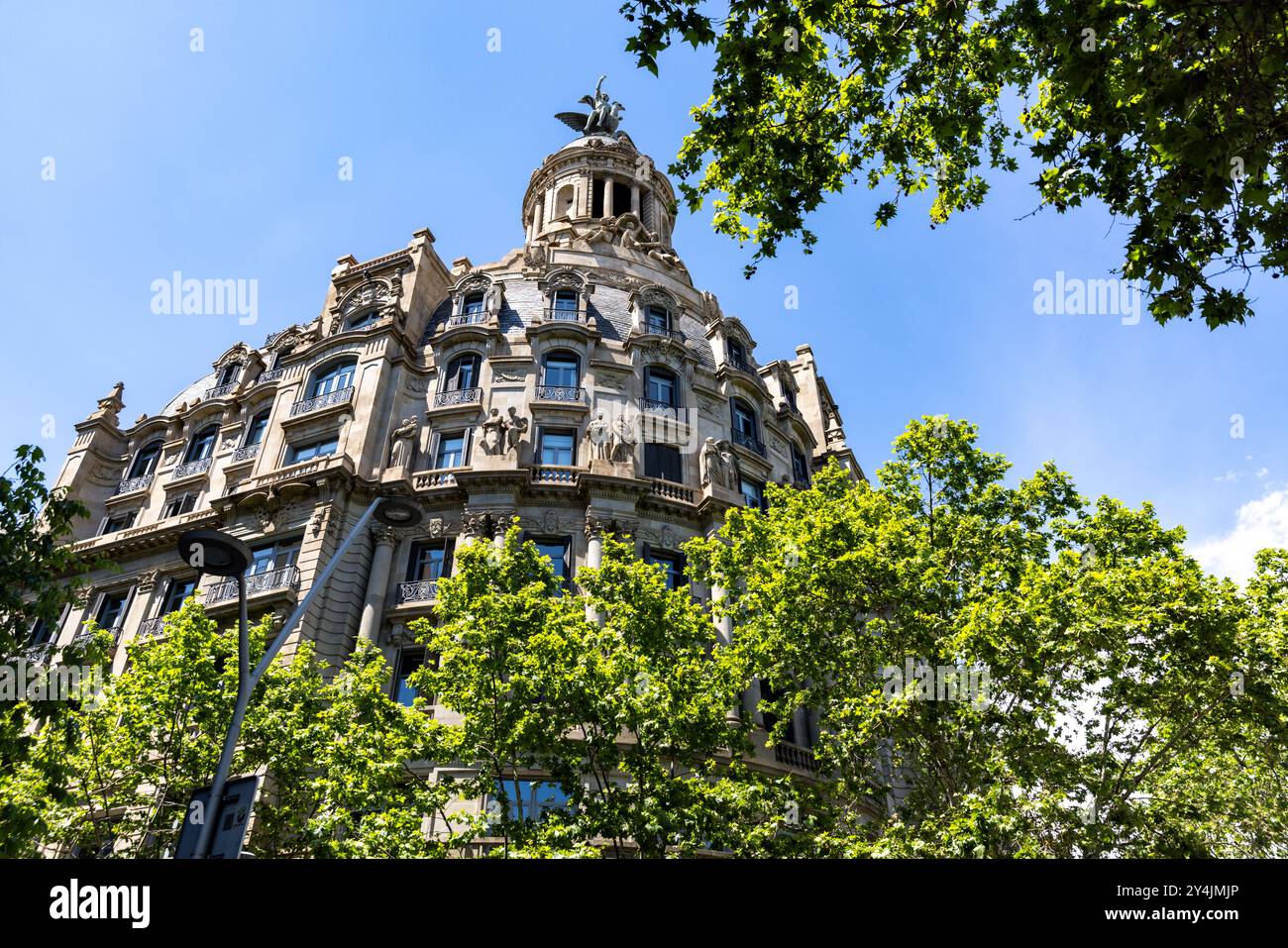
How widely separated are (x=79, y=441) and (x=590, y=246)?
24996mm

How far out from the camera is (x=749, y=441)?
1221 inches

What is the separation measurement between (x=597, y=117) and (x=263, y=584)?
127 feet

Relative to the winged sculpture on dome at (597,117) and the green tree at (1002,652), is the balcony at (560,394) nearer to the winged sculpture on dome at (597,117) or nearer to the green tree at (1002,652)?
the green tree at (1002,652)

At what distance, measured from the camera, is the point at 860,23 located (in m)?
11.2

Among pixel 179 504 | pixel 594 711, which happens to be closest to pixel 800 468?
pixel 594 711

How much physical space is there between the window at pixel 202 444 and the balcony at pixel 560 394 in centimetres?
1442

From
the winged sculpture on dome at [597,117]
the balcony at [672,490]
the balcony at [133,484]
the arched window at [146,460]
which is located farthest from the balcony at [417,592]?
the winged sculpture on dome at [597,117]

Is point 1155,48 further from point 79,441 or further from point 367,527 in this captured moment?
point 79,441

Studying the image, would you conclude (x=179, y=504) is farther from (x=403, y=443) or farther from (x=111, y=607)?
(x=403, y=443)

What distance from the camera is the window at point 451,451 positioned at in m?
27.8

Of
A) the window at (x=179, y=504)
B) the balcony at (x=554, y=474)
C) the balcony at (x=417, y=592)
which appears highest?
the window at (x=179, y=504)

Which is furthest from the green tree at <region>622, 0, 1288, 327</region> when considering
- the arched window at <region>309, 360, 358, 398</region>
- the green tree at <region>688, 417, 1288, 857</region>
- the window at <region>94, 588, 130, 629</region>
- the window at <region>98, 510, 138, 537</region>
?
the window at <region>98, 510, 138, 537</region>
